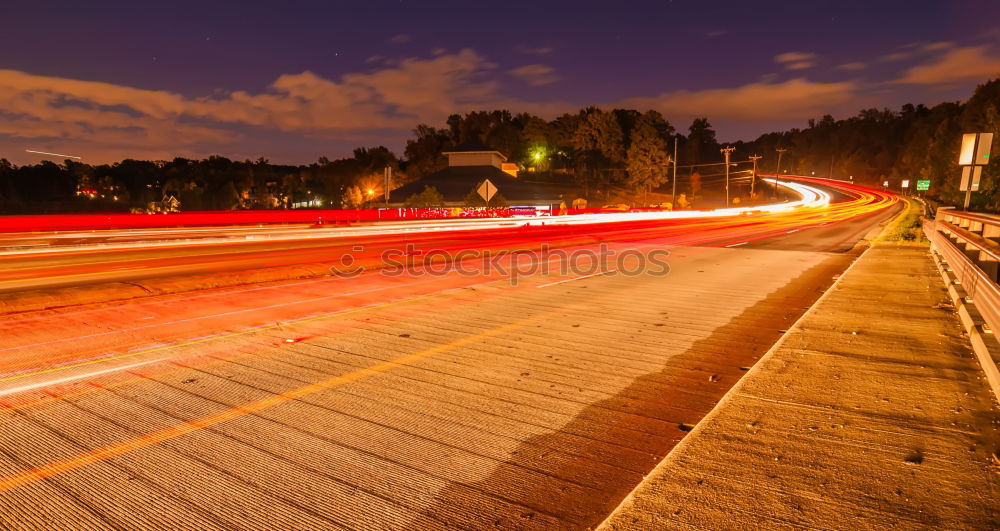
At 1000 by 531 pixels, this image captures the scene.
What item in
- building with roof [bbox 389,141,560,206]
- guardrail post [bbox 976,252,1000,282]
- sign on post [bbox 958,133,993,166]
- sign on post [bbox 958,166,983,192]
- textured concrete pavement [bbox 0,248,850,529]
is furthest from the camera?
building with roof [bbox 389,141,560,206]

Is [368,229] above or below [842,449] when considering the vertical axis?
below

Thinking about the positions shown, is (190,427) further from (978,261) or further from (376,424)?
(978,261)

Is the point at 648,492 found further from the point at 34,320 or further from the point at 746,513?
the point at 34,320

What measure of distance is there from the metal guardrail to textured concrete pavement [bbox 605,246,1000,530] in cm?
60

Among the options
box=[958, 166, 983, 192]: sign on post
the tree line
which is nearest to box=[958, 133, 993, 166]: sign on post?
box=[958, 166, 983, 192]: sign on post

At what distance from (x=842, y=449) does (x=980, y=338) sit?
350 cm

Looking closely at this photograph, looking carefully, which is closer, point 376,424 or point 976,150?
point 376,424

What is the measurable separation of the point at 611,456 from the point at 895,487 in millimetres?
1742

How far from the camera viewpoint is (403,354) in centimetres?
655

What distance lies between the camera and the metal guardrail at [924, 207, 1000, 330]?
5.62 meters

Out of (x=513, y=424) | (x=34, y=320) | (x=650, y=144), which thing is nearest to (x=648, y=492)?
(x=513, y=424)

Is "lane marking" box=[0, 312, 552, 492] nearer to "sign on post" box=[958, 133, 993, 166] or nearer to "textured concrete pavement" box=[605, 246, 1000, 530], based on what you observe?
"textured concrete pavement" box=[605, 246, 1000, 530]

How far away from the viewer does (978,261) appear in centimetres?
1088

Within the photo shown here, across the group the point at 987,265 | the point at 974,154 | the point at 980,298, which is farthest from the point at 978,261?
the point at 980,298
